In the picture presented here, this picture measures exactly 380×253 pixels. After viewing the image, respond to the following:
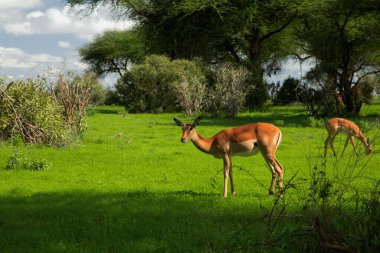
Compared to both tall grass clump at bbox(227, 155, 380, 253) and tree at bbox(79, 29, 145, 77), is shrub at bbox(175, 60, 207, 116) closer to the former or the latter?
tree at bbox(79, 29, 145, 77)

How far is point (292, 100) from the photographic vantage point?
159 feet

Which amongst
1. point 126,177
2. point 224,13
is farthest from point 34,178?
point 224,13

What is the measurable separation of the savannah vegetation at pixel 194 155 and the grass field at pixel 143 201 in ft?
0.12

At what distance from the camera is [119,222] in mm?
7859

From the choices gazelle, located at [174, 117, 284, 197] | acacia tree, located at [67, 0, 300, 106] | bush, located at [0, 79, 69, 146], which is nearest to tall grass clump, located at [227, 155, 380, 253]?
gazelle, located at [174, 117, 284, 197]

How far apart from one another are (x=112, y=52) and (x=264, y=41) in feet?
84.0

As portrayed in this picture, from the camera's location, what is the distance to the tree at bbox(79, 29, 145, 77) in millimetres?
64750

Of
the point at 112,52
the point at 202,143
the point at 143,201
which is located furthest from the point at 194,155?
the point at 112,52

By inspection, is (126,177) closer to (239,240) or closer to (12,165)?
(12,165)

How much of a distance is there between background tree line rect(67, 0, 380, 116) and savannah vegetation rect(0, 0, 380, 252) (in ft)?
0.44

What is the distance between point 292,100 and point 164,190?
39.5 meters

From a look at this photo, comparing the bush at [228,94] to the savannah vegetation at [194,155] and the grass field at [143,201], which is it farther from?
the grass field at [143,201]

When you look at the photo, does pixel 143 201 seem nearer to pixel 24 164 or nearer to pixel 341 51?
pixel 24 164

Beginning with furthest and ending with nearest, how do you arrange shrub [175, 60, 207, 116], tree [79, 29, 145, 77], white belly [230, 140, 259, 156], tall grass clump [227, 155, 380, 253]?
tree [79, 29, 145, 77]
shrub [175, 60, 207, 116]
white belly [230, 140, 259, 156]
tall grass clump [227, 155, 380, 253]
